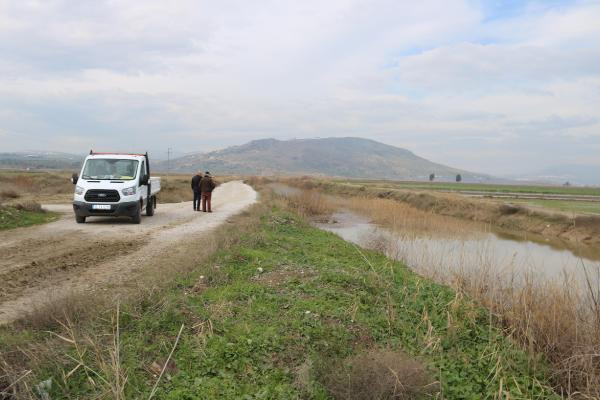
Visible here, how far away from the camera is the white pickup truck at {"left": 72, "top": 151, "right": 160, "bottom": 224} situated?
15477 mm

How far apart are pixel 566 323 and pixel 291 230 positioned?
36.1 ft

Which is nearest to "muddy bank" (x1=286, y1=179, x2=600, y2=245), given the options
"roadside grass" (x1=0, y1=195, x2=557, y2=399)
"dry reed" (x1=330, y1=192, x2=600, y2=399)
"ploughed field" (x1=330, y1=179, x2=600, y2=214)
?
"ploughed field" (x1=330, y1=179, x2=600, y2=214)

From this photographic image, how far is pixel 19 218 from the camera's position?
15422 millimetres

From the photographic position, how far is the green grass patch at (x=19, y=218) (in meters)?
14.5

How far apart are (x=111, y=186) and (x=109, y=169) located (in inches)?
51.1

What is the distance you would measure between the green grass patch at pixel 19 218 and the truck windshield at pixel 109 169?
2.18 metres

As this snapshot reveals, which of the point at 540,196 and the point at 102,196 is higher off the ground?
the point at 102,196

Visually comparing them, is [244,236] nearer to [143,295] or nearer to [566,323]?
[143,295]

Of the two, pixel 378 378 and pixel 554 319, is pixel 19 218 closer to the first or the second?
→ pixel 378 378

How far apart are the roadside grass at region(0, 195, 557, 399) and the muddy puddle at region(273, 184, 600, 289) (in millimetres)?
2639

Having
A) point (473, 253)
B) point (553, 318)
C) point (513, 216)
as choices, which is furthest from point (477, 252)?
point (513, 216)

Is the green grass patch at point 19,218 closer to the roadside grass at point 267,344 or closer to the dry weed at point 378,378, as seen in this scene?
the roadside grass at point 267,344

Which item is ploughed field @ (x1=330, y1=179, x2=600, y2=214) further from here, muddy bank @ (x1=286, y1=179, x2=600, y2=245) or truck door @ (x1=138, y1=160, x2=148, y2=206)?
truck door @ (x1=138, y1=160, x2=148, y2=206)

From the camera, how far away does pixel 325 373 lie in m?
5.49
